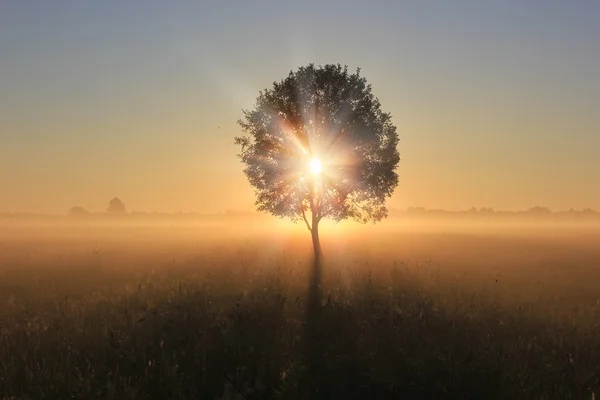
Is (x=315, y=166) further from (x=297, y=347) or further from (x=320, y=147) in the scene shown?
(x=297, y=347)

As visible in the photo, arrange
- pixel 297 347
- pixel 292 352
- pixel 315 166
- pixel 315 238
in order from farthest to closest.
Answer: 1. pixel 315 166
2. pixel 315 238
3. pixel 297 347
4. pixel 292 352

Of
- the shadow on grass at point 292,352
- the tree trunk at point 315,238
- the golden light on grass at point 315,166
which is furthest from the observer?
the golden light on grass at point 315,166

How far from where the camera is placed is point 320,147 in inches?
1150

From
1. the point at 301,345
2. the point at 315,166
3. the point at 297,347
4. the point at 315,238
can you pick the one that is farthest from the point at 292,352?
the point at 315,166

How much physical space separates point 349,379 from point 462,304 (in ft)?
22.9

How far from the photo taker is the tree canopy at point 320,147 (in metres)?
28.8

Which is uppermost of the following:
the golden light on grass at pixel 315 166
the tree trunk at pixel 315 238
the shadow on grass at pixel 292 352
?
the golden light on grass at pixel 315 166

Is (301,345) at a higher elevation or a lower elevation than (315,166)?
lower

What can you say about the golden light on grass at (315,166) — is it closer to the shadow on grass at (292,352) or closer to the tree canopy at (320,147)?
the tree canopy at (320,147)

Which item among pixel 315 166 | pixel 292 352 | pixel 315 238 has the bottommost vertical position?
pixel 292 352

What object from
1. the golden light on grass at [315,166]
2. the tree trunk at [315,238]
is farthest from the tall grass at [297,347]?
the golden light on grass at [315,166]

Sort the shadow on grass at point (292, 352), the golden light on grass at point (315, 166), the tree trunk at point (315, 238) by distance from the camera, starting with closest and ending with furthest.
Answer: the shadow on grass at point (292, 352) < the tree trunk at point (315, 238) < the golden light on grass at point (315, 166)

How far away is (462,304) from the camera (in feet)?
45.0

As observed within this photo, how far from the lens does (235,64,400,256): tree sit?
28750mm
